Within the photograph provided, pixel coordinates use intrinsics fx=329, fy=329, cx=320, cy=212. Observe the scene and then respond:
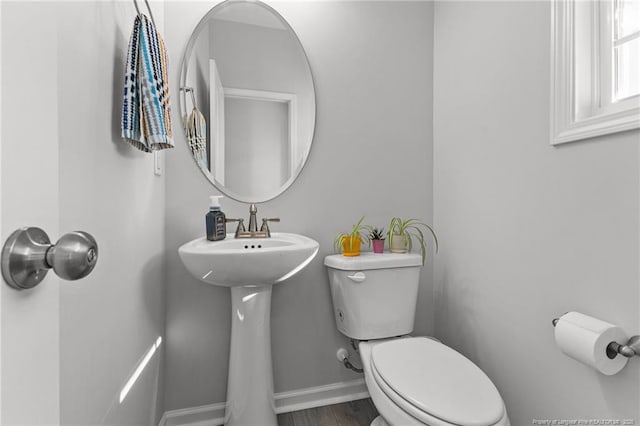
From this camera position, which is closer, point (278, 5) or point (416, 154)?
point (278, 5)

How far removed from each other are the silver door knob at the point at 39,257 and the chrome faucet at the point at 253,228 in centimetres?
107

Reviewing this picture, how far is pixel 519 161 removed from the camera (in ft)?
4.05

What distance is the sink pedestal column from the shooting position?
129cm

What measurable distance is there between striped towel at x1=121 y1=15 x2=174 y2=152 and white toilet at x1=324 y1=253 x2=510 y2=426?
2.85 feet

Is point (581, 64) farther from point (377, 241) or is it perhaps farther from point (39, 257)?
point (39, 257)

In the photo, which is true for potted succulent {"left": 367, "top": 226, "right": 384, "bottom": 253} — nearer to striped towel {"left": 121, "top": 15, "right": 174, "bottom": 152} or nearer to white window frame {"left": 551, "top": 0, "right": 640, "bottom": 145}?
white window frame {"left": 551, "top": 0, "right": 640, "bottom": 145}

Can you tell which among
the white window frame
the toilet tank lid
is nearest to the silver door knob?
the toilet tank lid

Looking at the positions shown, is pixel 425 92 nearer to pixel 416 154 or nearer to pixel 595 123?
pixel 416 154

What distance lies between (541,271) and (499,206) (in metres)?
0.30

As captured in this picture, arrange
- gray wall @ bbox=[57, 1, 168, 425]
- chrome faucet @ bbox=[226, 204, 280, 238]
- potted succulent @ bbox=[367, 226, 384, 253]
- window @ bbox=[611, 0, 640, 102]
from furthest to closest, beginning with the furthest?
potted succulent @ bbox=[367, 226, 384, 253] → chrome faucet @ bbox=[226, 204, 280, 238] → window @ bbox=[611, 0, 640, 102] → gray wall @ bbox=[57, 1, 168, 425]

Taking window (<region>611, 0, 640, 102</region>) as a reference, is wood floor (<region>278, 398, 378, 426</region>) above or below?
below

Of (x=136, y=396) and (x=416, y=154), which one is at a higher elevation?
(x=416, y=154)

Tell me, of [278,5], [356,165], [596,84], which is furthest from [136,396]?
[596,84]

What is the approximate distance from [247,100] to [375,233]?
33.8 inches
